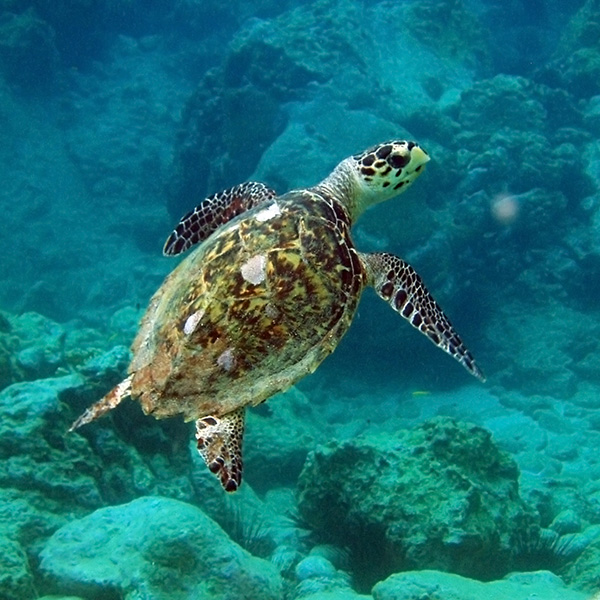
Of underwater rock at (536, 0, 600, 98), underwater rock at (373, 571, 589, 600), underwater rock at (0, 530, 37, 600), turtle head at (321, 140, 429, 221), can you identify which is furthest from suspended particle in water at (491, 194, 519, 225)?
underwater rock at (0, 530, 37, 600)

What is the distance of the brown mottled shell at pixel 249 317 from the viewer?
10.5 feet

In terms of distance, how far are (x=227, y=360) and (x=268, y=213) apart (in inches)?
40.5

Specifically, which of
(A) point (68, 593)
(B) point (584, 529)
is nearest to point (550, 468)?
(B) point (584, 529)

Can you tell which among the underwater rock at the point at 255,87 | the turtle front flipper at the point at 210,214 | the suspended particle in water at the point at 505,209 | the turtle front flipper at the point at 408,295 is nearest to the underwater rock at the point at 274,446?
the turtle front flipper at the point at 210,214

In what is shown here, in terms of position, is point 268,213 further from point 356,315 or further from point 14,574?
point 356,315

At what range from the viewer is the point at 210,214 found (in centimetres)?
467

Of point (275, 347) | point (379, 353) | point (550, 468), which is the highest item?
point (379, 353)

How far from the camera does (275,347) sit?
Result: 330 cm

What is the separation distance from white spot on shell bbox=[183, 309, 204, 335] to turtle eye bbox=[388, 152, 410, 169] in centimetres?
209

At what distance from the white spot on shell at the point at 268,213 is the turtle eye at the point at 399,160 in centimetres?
121

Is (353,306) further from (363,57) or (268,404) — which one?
(363,57)

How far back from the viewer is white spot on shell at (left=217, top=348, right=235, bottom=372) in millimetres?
3188

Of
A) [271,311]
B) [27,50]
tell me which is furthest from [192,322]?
[27,50]

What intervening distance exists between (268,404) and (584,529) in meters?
4.97
